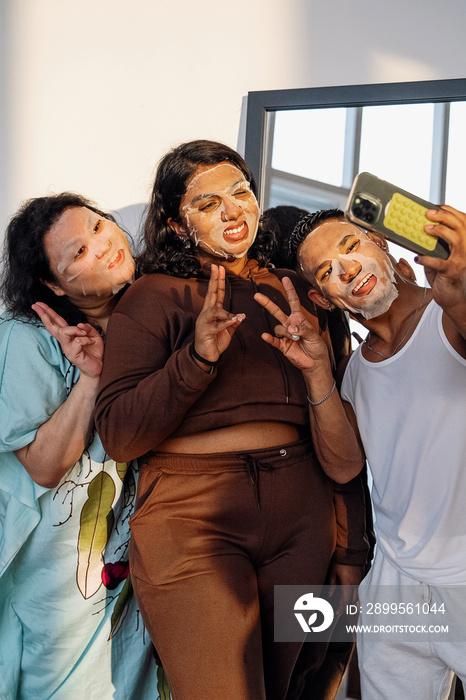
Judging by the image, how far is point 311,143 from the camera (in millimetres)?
1729

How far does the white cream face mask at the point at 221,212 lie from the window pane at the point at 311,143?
42cm

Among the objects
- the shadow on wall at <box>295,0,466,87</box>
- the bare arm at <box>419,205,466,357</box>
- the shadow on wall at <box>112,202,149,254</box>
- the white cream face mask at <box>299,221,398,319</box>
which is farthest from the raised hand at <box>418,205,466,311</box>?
the shadow on wall at <box>112,202,149,254</box>

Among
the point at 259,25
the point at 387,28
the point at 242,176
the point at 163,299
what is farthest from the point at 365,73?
the point at 163,299

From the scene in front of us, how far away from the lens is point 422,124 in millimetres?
1657

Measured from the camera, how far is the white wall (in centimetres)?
170

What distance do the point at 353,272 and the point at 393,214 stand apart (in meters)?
0.33

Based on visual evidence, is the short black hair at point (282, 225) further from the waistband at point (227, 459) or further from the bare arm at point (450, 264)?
the bare arm at point (450, 264)

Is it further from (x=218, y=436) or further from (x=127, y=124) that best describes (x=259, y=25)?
(x=218, y=436)

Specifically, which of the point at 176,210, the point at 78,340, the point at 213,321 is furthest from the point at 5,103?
the point at 213,321

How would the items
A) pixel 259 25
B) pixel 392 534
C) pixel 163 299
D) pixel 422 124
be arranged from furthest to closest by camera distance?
pixel 259 25 → pixel 422 124 → pixel 163 299 → pixel 392 534

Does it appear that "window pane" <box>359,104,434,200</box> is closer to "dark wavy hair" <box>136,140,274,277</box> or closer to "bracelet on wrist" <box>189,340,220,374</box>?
"dark wavy hair" <box>136,140,274,277</box>

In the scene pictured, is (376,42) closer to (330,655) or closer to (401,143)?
(401,143)

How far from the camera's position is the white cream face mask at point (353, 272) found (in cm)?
119

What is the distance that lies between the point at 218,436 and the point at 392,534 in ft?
1.19
